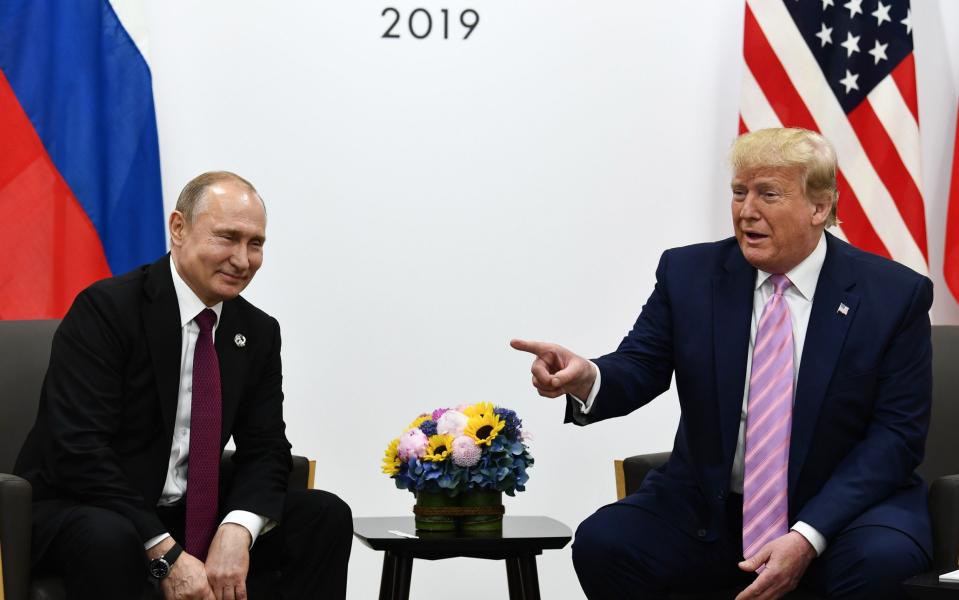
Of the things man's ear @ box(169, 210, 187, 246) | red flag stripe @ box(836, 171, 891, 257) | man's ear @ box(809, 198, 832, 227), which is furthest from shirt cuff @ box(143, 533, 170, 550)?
red flag stripe @ box(836, 171, 891, 257)

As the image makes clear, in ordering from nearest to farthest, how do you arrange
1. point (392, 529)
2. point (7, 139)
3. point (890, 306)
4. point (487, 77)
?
point (890, 306) → point (392, 529) → point (7, 139) → point (487, 77)

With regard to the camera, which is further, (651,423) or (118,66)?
(651,423)

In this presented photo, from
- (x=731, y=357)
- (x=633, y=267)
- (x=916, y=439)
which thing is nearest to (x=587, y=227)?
(x=633, y=267)

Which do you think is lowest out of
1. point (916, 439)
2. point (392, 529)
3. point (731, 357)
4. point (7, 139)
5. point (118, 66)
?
point (392, 529)

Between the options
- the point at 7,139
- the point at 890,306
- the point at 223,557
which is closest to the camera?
the point at 223,557

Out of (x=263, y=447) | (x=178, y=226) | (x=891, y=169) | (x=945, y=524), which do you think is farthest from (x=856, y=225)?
(x=178, y=226)

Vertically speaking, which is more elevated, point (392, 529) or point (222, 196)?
point (222, 196)

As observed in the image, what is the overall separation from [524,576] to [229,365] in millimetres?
975

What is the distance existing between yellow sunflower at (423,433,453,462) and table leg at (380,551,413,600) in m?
0.27

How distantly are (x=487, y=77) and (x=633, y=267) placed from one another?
0.91 m

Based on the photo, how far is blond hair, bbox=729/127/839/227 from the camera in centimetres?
308

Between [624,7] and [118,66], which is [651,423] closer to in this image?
[624,7]

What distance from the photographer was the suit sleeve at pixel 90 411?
9.39 feet

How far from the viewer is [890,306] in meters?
3.07
